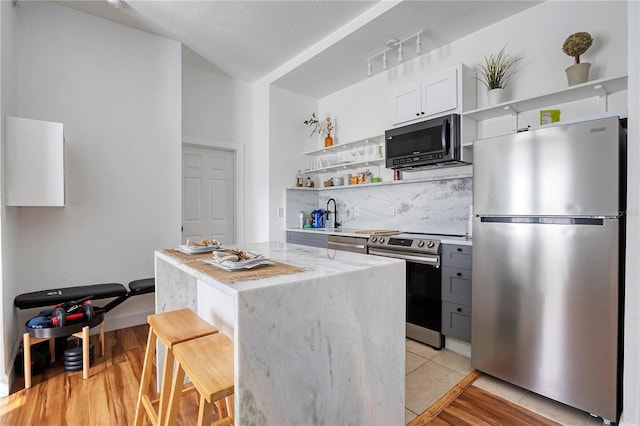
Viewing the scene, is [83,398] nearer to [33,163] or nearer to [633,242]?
[33,163]

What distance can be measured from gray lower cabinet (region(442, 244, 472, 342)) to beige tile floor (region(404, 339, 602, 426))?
22 cm


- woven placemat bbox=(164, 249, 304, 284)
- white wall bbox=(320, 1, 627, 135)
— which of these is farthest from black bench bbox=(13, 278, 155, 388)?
white wall bbox=(320, 1, 627, 135)

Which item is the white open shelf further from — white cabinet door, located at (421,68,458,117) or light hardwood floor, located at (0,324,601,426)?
light hardwood floor, located at (0,324,601,426)

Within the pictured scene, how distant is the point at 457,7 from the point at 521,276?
2205mm

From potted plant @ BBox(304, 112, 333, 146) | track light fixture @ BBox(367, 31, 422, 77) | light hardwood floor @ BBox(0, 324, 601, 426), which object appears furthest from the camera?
potted plant @ BBox(304, 112, 333, 146)

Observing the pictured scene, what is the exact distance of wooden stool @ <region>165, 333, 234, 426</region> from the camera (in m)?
1.07

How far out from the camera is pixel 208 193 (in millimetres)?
4137

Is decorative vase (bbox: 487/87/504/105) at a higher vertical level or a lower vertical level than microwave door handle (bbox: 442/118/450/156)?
higher

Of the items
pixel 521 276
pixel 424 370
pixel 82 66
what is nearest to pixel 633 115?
pixel 521 276

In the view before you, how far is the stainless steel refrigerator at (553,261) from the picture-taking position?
1.70 meters

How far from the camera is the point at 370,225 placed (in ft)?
13.1

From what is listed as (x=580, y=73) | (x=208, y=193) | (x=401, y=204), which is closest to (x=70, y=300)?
(x=208, y=193)

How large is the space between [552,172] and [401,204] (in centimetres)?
182

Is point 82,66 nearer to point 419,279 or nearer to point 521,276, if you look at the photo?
point 419,279
